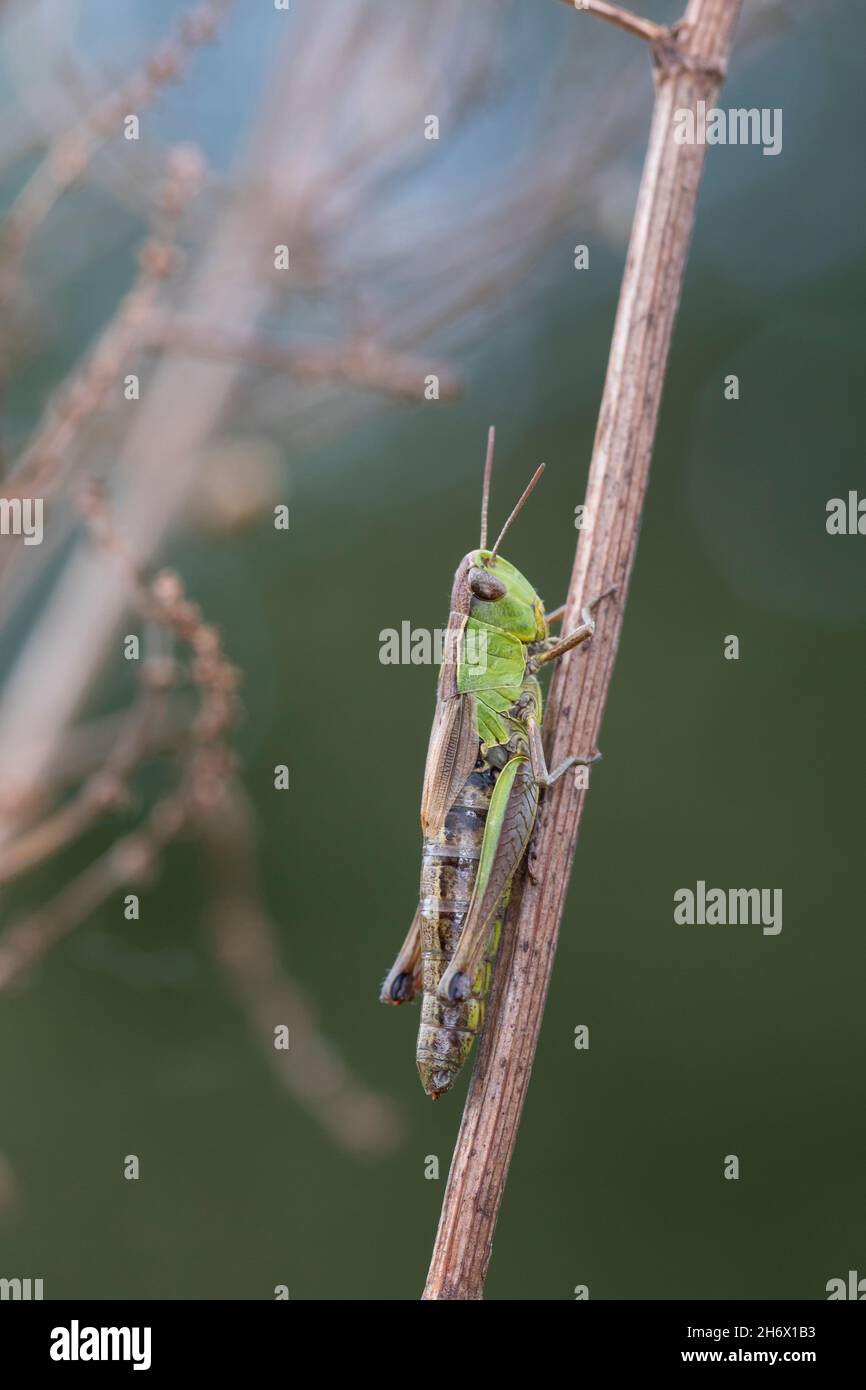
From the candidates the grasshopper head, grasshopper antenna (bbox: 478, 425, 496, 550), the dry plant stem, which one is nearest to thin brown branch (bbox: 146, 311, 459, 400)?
grasshopper antenna (bbox: 478, 425, 496, 550)

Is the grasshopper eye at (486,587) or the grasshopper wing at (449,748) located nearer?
the grasshopper wing at (449,748)

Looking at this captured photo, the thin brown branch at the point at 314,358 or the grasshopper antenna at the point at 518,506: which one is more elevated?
the thin brown branch at the point at 314,358

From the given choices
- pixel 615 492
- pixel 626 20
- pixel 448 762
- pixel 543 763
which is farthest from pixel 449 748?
pixel 626 20

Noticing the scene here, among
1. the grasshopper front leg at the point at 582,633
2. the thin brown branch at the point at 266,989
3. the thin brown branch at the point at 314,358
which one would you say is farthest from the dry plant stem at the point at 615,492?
the thin brown branch at the point at 266,989

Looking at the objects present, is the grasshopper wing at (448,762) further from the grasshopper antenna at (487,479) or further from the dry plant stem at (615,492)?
the grasshopper antenna at (487,479)

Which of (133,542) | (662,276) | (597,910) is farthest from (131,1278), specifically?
(662,276)

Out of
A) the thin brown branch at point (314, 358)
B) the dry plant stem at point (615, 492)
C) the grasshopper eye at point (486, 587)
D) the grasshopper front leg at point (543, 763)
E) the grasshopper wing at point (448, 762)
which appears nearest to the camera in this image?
the dry plant stem at point (615, 492)

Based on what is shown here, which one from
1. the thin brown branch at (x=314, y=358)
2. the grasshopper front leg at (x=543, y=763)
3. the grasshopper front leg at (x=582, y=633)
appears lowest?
the grasshopper front leg at (x=543, y=763)

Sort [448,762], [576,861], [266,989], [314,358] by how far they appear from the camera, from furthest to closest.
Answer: [576,861]
[266,989]
[314,358]
[448,762]

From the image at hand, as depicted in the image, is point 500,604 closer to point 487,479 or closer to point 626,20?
point 487,479
